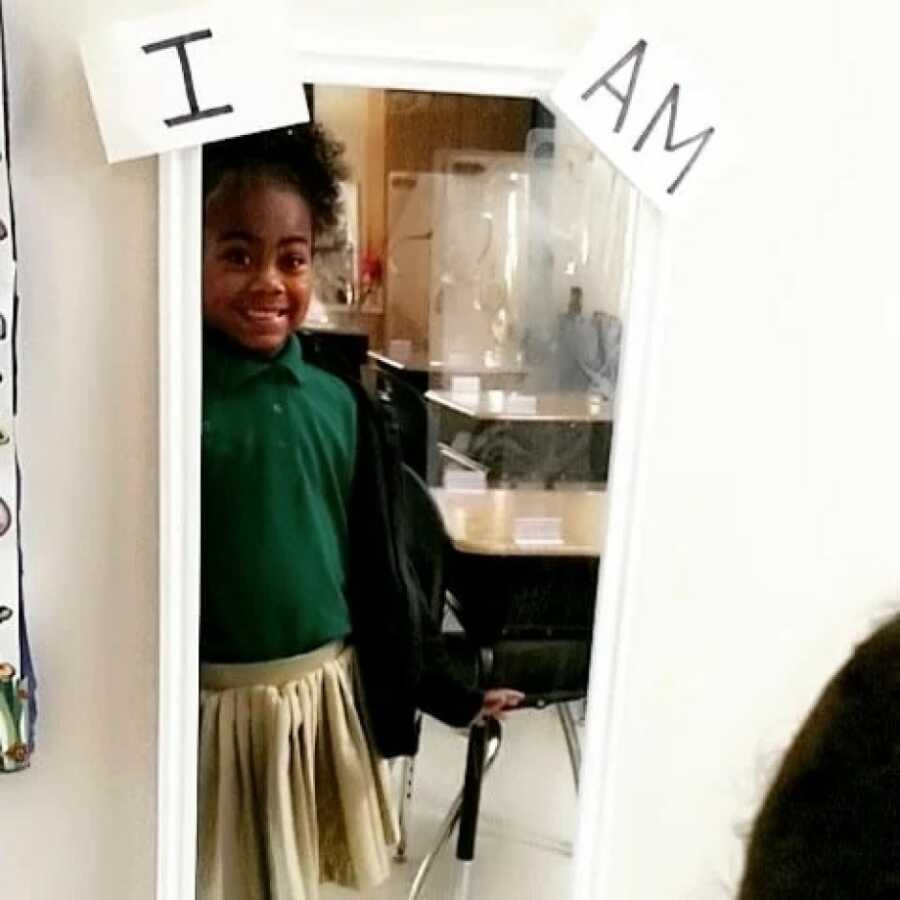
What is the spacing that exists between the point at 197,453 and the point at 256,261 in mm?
103

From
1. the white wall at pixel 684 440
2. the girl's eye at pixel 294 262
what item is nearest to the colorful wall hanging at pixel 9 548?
the white wall at pixel 684 440

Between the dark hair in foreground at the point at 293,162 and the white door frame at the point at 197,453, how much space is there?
0.5 inches

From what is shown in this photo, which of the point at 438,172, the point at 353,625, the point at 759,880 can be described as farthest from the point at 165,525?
the point at 759,880

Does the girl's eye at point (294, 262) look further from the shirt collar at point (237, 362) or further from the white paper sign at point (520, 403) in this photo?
the white paper sign at point (520, 403)

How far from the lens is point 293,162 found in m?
0.73

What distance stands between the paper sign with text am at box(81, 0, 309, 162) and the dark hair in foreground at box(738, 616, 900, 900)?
389 mm

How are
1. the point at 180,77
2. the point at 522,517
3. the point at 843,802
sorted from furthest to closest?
the point at 522,517, the point at 180,77, the point at 843,802

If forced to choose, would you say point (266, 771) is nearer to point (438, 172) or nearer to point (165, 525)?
point (165, 525)

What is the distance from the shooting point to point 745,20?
0.77 metres

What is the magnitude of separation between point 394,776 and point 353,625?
9 centimetres

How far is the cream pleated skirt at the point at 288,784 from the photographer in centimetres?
76

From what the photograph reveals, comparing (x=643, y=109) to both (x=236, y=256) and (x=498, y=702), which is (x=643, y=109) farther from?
(x=498, y=702)

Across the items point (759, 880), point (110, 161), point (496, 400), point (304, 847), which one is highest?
point (110, 161)

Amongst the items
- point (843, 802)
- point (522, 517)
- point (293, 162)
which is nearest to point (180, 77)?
point (293, 162)
